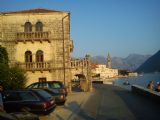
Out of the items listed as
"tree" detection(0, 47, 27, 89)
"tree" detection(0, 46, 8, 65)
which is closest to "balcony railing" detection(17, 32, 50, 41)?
"tree" detection(0, 46, 8, 65)

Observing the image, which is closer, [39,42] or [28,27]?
[39,42]

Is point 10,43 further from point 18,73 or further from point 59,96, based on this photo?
point 59,96

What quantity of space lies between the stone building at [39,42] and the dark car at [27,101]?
70.7 ft

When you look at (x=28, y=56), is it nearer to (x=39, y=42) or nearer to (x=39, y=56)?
(x=39, y=56)

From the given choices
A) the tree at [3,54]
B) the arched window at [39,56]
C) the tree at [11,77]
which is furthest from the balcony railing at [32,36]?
the tree at [11,77]

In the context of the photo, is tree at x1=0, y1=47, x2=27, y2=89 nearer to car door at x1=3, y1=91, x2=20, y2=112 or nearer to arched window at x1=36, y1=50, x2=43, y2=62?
arched window at x1=36, y1=50, x2=43, y2=62

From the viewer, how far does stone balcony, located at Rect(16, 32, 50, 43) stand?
3922 centimetres

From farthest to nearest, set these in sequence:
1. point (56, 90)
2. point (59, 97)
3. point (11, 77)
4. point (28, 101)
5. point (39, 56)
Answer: point (39, 56) → point (11, 77) → point (56, 90) → point (59, 97) → point (28, 101)

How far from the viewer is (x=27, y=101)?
681 inches

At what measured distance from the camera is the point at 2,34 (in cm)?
Result: 4012

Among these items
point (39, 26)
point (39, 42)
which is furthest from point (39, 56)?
point (39, 26)

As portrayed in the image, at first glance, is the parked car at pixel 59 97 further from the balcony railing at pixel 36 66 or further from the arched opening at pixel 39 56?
the arched opening at pixel 39 56

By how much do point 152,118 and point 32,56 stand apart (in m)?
26.2

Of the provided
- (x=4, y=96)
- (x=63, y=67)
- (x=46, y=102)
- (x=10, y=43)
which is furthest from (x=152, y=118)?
(x=10, y=43)
